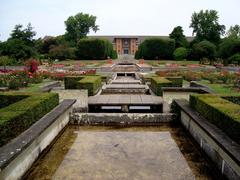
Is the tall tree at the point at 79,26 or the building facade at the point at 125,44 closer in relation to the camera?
the tall tree at the point at 79,26

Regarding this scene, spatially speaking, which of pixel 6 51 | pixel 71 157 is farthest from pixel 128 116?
pixel 6 51

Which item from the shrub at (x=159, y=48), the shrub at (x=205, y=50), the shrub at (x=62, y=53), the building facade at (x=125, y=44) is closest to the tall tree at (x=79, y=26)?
the building facade at (x=125, y=44)

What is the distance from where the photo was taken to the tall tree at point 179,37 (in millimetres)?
51109

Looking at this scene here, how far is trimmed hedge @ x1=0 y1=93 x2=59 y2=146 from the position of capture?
462cm

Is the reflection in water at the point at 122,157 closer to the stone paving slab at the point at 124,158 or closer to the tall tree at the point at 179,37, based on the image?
the stone paving slab at the point at 124,158

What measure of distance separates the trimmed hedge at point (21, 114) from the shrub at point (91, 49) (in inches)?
1553

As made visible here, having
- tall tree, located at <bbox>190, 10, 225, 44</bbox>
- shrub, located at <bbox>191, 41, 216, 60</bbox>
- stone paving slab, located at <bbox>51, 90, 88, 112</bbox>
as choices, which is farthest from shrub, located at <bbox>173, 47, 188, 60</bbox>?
stone paving slab, located at <bbox>51, 90, 88, 112</bbox>

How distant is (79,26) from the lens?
68.7 metres

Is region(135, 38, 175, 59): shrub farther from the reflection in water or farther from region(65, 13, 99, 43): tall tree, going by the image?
the reflection in water

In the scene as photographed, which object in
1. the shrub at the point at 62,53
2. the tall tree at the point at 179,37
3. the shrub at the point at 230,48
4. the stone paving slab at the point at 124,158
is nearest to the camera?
the stone paving slab at the point at 124,158

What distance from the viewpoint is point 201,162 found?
5137 millimetres

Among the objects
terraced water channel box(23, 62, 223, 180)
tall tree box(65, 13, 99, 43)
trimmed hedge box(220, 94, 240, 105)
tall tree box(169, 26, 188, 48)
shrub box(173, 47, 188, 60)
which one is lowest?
terraced water channel box(23, 62, 223, 180)

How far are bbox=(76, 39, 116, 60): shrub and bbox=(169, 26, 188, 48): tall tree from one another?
14.4m

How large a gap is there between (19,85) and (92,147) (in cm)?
886
